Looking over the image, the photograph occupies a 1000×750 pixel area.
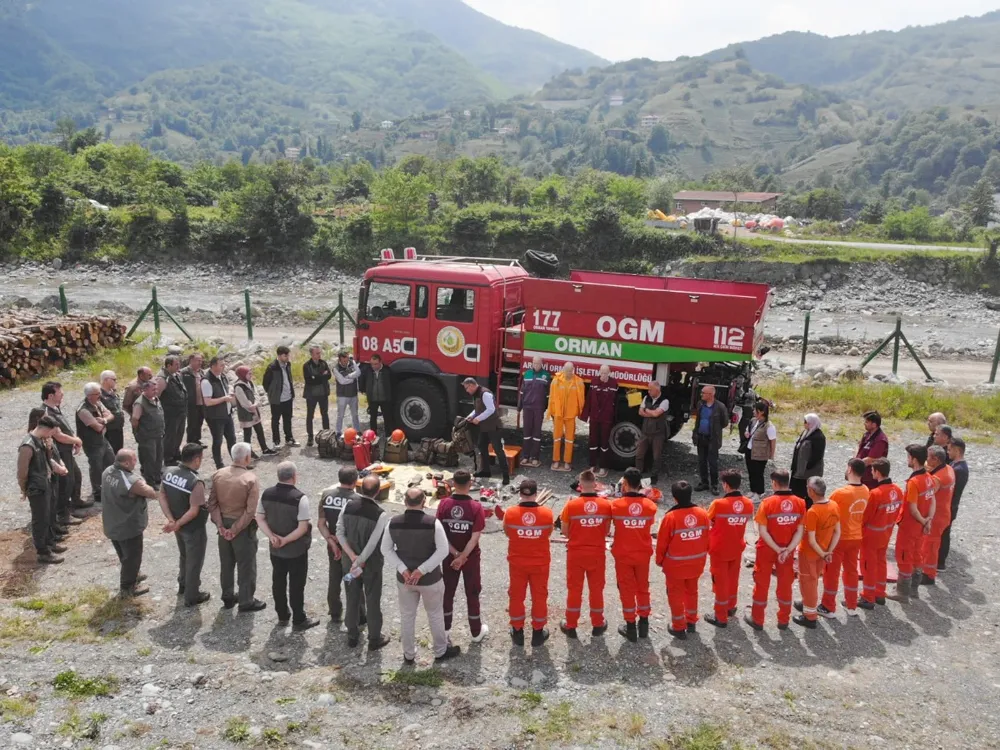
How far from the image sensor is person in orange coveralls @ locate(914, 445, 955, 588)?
26.3ft

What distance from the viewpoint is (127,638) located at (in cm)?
685

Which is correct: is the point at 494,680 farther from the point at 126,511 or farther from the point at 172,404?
the point at 172,404

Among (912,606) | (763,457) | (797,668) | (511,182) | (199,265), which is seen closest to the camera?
(797,668)

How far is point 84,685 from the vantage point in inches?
237

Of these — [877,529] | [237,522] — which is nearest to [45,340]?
[237,522]

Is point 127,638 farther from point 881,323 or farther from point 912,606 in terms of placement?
point 881,323

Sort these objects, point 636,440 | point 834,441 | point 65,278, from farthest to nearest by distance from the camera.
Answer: point 65,278 → point 834,441 → point 636,440

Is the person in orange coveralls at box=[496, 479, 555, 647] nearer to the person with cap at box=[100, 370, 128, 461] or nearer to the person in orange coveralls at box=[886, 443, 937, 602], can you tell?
the person in orange coveralls at box=[886, 443, 937, 602]

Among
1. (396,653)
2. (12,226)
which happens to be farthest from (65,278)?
(396,653)

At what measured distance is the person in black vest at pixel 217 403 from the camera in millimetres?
11023

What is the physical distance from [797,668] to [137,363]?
15.5m

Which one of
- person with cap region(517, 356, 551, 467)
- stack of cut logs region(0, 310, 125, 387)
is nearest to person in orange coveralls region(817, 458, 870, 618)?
person with cap region(517, 356, 551, 467)

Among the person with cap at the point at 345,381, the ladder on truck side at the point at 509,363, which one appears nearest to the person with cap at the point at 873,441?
the ladder on truck side at the point at 509,363

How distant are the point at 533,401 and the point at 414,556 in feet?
18.0
